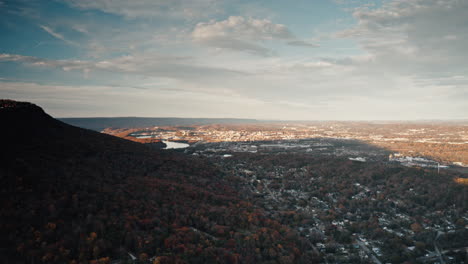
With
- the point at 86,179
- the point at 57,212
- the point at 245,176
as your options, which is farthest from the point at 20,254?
the point at 245,176

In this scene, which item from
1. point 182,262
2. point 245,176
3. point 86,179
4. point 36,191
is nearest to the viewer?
point 182,262

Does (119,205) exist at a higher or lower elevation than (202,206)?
higher

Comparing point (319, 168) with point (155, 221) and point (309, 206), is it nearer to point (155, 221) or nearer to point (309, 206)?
point (309, 206)

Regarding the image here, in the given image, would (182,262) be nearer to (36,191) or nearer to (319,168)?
(36,191)

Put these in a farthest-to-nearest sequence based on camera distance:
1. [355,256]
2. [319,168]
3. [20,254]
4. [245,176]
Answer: [319,168], [245,176], [355,256], [20,254]

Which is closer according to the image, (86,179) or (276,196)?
(86,179)

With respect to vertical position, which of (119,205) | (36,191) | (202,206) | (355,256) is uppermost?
(36,191)
